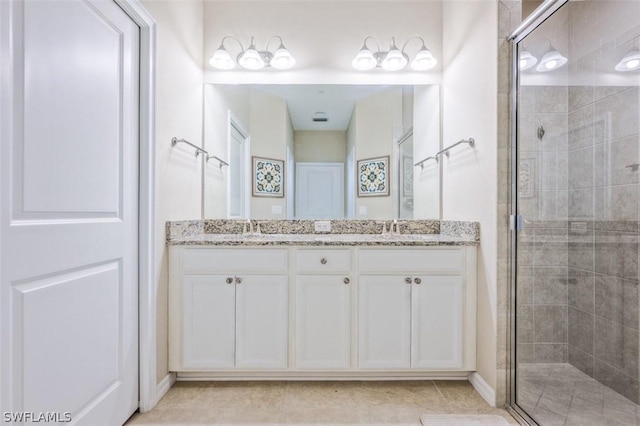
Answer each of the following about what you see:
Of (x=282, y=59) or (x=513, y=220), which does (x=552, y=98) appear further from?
(x=282, y=59)

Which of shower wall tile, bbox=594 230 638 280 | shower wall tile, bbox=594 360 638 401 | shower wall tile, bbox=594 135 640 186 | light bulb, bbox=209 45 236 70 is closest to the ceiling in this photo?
light bulb, bbox=209 45 236 70

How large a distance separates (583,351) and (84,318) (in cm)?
246

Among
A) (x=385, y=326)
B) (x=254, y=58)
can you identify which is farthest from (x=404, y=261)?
(x=254, y=58)

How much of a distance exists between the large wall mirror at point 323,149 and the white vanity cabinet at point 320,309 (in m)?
0.62

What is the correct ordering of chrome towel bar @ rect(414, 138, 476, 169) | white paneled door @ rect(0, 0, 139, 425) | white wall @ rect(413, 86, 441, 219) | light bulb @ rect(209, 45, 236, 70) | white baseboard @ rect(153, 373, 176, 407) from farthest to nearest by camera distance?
white wall @ rect(413, 86, 441, 219)
light bulb @ rect(209, 45, 236, 70)
chrome towel bar @ rect(414, 138, 476, 169)
white baseboard @ rect(153, 373, 176, 407)
white paneled door @ rect(0, 0, 139, 425)

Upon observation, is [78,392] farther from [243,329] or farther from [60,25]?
[60,25]

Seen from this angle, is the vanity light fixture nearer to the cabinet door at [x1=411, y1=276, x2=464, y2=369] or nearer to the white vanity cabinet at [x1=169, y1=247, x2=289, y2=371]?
the cabinet door at [x1=411, y1=276, x2=464, y2=369]

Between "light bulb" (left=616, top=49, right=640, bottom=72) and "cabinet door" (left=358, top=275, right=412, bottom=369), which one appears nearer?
"light bulb" (left=616, top=49, right=640, bottom=72)

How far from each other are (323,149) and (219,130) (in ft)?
2.61

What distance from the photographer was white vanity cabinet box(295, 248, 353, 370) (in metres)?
1.88

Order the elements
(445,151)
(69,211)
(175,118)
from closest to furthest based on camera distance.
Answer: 1. (69,211)
2. (175,118)
3. (445,151)

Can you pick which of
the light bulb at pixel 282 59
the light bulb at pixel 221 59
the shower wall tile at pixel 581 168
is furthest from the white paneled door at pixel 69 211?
the shower wall tile at pixel 581 168

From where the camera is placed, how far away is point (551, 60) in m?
1.81

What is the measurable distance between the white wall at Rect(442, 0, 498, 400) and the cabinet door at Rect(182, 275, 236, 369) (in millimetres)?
1408
